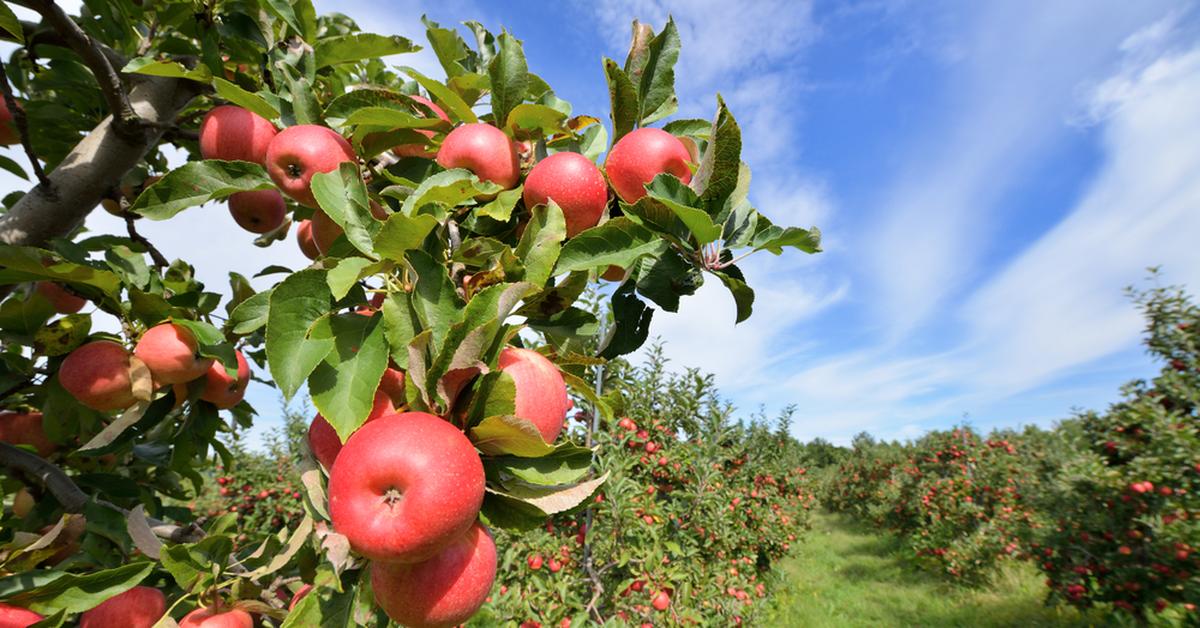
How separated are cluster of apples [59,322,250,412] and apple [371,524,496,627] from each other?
129 centimetres

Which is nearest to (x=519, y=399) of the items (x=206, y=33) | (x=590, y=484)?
(x=590, y=484)

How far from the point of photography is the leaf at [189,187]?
119 centimetres

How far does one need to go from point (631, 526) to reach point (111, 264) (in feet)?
12.1

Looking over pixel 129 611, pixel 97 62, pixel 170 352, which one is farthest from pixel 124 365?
pixel 97 62

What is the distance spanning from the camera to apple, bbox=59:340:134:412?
1.74m

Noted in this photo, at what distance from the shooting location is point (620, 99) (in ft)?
3.96

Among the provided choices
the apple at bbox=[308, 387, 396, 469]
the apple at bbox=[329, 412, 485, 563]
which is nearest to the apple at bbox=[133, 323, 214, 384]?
the apple at bbox=[308, 387, 396, 469]

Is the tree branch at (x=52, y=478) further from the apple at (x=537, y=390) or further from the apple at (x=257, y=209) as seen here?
the apple at (x=537, y=390)

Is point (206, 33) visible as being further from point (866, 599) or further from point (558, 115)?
point (866, 599)

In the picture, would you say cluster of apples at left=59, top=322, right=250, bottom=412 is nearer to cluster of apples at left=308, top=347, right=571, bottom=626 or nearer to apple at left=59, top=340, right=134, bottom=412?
apple at left=59, top=340, right=134, bottom=412

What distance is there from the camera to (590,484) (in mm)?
935

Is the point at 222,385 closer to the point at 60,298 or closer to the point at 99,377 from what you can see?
the point at 99,377

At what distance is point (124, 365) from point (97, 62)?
900mm

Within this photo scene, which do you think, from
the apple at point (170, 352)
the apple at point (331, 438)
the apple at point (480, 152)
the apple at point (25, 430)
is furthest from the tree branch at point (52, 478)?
the apple at point (480, 152)
